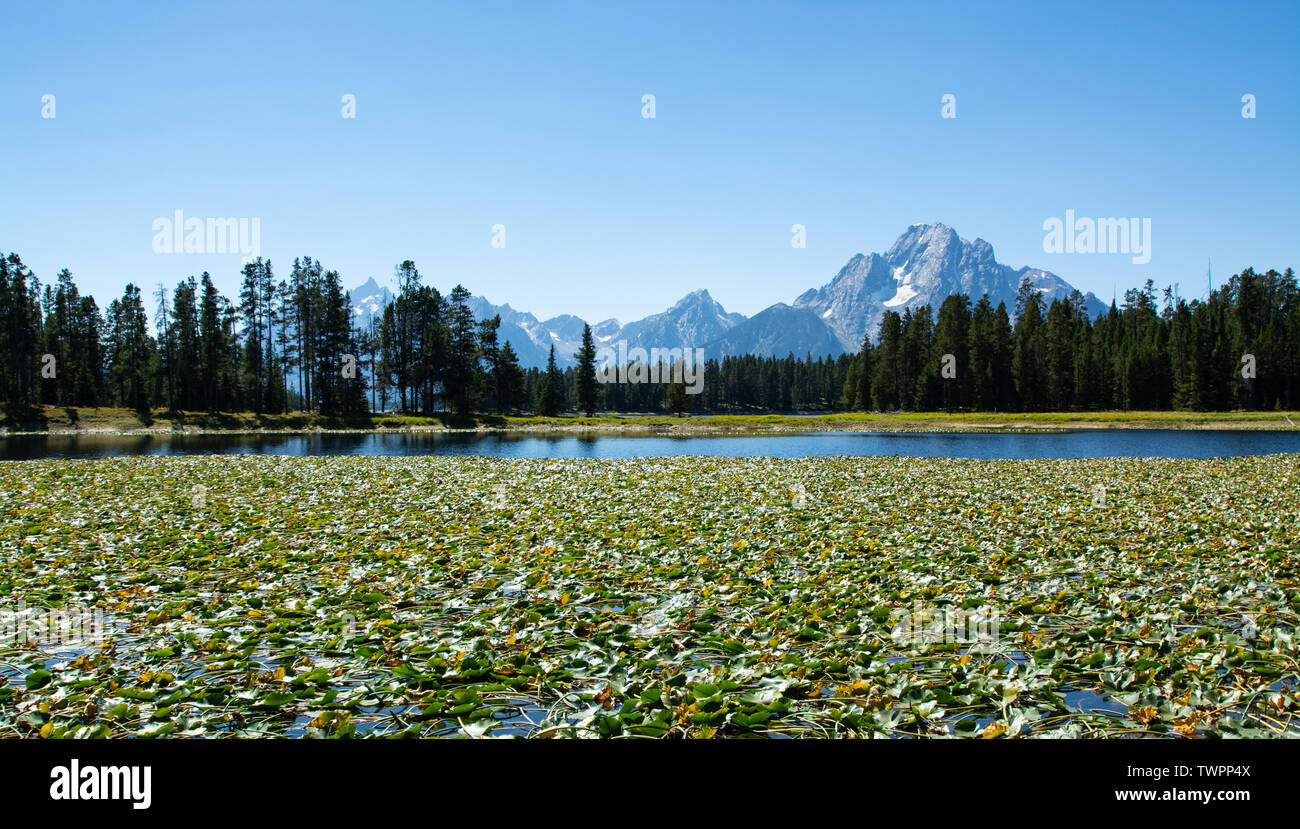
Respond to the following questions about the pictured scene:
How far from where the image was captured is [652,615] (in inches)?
312

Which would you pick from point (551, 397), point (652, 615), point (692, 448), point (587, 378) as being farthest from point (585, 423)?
point (652, 615)

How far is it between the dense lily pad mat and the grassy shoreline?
5876 centimetres

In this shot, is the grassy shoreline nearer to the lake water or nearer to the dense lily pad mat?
the lake water

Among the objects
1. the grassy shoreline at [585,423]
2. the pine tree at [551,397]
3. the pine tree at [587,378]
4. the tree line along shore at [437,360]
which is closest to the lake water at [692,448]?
the grassy shoreline at [585,423]

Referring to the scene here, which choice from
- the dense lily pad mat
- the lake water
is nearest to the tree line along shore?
the lake water

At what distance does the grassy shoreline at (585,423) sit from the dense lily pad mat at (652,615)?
58.8 meters

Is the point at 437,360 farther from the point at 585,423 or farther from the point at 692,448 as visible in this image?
the point at 692,448

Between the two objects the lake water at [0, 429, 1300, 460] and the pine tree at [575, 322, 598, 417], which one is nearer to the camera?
the lake water at [0, 429, 1300, 460]

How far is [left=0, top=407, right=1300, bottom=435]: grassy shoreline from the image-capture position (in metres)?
67.0

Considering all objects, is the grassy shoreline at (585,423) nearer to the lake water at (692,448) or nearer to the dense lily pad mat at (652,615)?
the lake water at (692,448)

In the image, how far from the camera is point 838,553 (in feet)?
35.8
